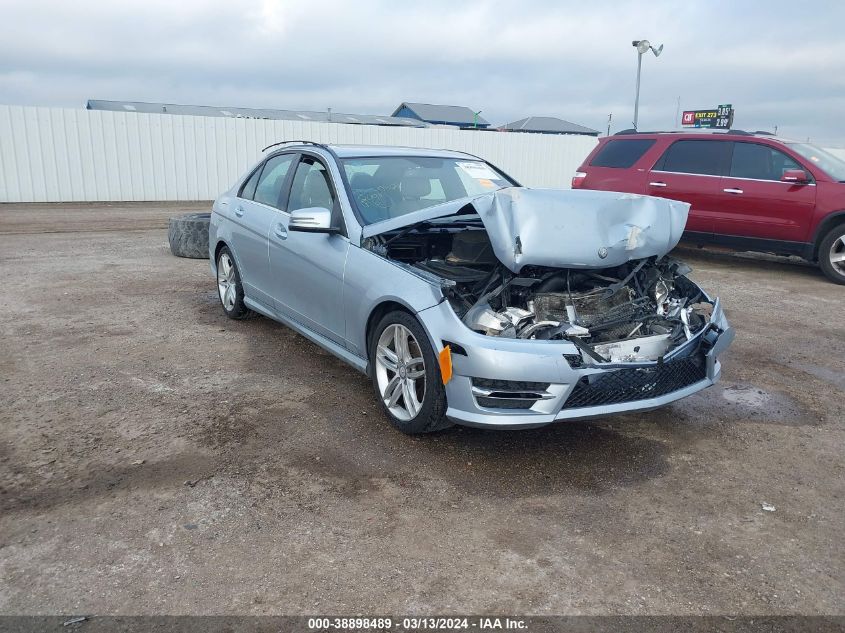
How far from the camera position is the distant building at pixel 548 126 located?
198ft

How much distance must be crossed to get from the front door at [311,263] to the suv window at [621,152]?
6392mm

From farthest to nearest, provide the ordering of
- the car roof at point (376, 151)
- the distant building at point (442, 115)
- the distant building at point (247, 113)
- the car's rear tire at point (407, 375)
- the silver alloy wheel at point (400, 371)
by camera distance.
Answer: the distant building at point (442, 115)
the distant building at point (247, 113)
the car roof at point (376, 151)
the silver alloy wheel at point (400, 371)
the car's rear tire at point (407, 375)

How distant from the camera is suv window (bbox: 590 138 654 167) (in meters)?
10.2

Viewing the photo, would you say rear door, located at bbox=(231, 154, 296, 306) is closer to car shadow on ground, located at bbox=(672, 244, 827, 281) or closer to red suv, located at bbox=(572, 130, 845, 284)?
red suv, located at bbox=(572, 130, 845, 284)

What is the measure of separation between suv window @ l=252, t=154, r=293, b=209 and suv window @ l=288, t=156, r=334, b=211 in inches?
8.0

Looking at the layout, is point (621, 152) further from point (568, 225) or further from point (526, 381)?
point (526, 381)

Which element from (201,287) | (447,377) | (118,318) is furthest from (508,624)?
(201,287)

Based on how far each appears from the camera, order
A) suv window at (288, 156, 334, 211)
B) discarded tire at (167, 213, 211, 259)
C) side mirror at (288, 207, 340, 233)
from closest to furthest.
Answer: side mirror at (288, 207, 340, 233) < suv window at (288, 156, 334, 211) < discarded tire at (167, 213, 211, 259)

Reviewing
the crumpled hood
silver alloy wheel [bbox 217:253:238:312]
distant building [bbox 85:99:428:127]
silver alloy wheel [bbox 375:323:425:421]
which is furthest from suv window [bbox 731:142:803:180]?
distant building [bbox 85:99:428:127]

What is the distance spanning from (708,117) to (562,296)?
34696 mm

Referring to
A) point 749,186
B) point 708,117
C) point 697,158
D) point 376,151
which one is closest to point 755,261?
point 749,186

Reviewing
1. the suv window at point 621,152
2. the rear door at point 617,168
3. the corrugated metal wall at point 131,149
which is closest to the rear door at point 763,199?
the rear door at point 617,168

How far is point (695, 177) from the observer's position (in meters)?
9.55

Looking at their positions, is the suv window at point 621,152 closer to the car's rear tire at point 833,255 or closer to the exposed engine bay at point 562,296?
the car's rear tire at point 833,255
